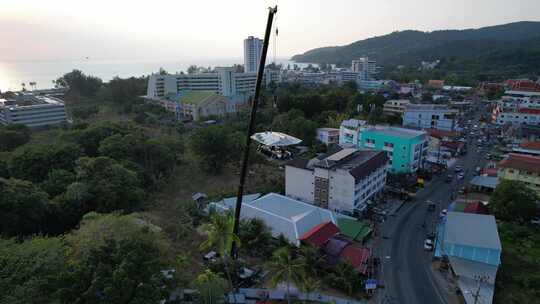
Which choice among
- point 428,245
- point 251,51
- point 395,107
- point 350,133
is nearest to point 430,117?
point 395,107

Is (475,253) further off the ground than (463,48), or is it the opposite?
(463,48)

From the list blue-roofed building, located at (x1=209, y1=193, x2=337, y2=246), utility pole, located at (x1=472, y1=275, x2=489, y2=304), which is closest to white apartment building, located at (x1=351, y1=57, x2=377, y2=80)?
blue-roofed building, located at (x1=209, y1=193, x2=337, y2=246)

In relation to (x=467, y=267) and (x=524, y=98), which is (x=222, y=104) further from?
(x=524, y=98)

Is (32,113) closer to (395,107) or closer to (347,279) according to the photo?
(347,279)

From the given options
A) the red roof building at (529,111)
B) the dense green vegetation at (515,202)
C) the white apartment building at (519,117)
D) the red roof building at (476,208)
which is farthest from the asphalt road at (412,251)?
the red roof building at (529,111)

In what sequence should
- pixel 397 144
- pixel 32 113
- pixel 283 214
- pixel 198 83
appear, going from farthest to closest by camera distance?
pixel 198 83 < pixel 32 113 < pixel 397 144 < pixel 283 214

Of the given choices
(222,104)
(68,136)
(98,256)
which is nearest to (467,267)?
(98,256)

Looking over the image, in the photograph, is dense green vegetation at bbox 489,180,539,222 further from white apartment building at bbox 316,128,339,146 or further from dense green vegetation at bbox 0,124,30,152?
dense green vegetation at bbox 0,124,30,152
